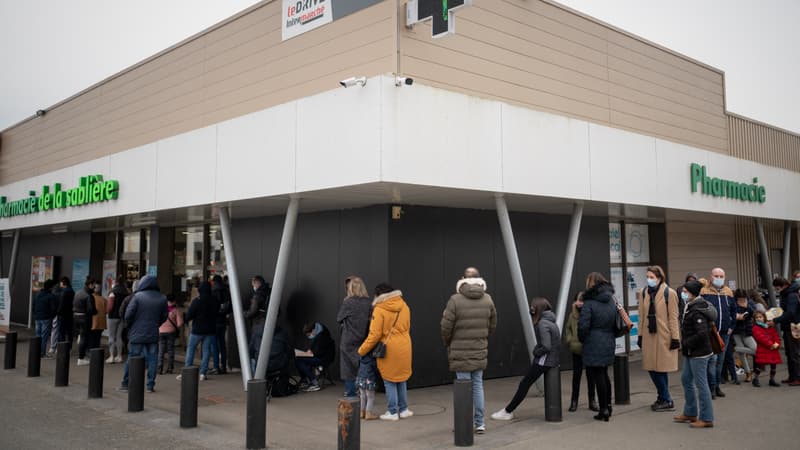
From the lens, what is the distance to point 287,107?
26.1ft

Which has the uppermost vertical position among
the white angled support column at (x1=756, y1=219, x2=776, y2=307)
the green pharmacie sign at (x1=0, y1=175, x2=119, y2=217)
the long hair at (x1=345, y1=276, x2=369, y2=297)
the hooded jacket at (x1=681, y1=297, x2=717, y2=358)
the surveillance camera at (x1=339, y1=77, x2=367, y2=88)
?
the surveillance camera at (x1=339, y1=77, x2=367, y2=88)

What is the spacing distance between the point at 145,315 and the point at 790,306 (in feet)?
33.8

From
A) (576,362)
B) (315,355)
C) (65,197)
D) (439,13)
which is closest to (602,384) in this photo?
(576,362)

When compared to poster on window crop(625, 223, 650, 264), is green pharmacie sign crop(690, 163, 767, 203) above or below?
above

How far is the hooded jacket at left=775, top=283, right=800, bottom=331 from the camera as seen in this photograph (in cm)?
922

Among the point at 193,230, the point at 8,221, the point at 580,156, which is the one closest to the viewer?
the point at 580,156

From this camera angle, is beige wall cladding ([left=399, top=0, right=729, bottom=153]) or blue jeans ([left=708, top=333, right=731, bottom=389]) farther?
beige wall cladding ([left=399, top=0, right=729, bottom=153])

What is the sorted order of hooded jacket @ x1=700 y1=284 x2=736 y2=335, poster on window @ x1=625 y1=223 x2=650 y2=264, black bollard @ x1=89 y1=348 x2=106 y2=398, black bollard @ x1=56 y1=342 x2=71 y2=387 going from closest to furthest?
hooded jacket @ x1=700 y1=284 x2=736 y2=335 < black bollard @ x1=89 y1=348 x2=106 y2=398 < black bollard @ x1=56 y1=342 x2=71 y2=387 < poster on window @ x1=625 y1=223 x2=650 y2=264

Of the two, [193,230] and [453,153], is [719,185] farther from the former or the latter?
[193,230]

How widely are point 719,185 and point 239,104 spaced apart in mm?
9746

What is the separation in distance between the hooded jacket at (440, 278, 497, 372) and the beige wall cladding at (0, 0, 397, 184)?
11.3ft

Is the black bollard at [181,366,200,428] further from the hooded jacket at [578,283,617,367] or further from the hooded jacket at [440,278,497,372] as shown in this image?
the hooded jacket at [578,283,617,367]

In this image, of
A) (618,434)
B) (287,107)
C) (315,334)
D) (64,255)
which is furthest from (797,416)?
(64,255)

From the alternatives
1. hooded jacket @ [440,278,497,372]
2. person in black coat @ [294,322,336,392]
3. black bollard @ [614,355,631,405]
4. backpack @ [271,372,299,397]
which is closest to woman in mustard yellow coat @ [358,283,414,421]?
hooded jacket @ [440,278,497,372]
